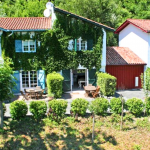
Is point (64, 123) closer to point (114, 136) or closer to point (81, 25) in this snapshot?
point (114, 136)

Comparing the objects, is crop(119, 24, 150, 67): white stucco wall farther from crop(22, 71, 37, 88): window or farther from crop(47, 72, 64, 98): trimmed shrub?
crop(22, 71, 37, 88): window

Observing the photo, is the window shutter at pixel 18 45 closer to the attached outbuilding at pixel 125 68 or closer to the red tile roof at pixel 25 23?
A: the red tile roof at pixel 25 23

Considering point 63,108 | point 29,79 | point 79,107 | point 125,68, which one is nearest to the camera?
point 63,108

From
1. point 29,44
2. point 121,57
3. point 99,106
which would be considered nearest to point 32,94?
point 29,44

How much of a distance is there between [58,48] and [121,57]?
6.90 m

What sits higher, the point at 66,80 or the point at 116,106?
the point at 66,80

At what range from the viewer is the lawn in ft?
31.9

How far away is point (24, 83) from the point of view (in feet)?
58.6

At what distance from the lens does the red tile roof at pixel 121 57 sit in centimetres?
1958

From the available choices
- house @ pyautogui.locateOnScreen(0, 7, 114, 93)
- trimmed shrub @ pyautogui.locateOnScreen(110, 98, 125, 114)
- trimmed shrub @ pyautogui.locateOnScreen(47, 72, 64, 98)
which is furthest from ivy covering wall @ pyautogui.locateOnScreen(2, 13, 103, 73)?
trimmed shrub @ pyautogui.locateOnScreen(110, 98, 125, 114)

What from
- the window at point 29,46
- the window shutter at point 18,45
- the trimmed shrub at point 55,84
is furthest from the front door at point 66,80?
the window shutter at point 18,45

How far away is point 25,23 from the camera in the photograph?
17.9 m

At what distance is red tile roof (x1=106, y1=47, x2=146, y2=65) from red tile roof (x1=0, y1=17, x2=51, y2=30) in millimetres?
6954

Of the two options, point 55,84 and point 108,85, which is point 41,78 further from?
point 108,85
